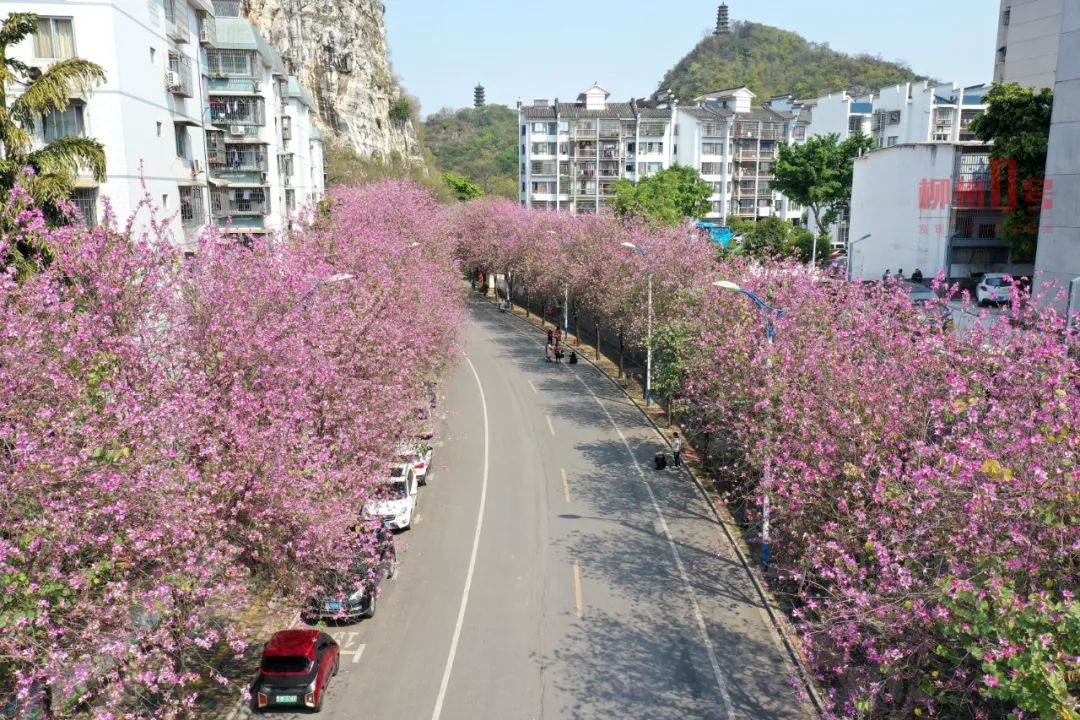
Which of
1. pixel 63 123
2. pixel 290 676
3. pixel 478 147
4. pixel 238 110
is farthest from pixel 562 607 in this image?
pixel 478 147

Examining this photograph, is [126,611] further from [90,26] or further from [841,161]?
[841,161]

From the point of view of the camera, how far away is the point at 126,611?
458 inches

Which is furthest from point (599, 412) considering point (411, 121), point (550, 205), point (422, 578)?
point (411, 121)

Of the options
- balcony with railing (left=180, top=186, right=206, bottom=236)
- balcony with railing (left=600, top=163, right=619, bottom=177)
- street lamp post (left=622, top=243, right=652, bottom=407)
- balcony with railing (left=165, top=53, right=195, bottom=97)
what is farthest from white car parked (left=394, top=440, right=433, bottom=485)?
balcony with railing (left=600, top=163, right=619, bottom=177)

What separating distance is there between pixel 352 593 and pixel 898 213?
198 ft

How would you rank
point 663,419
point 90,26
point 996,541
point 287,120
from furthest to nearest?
1. point 287,120
2. point 663,419
3. point 90,26
4. point 996,541

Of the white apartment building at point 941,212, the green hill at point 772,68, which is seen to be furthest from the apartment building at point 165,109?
the green hill at point 772,68

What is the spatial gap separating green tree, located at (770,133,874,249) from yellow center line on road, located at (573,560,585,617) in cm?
6651

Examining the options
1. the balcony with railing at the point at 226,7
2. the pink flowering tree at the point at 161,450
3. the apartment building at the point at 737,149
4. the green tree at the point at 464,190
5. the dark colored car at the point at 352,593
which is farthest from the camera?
the green tree at the point at 464,190

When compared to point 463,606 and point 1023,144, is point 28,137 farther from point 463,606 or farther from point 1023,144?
point 1023,144

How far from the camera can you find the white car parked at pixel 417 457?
955 inches

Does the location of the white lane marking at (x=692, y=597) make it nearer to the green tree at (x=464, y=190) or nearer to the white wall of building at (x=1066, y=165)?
the white wall of building at (x=1066, y=165)

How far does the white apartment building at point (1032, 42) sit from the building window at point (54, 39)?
233ft

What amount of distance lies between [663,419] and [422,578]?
20.0 metres
